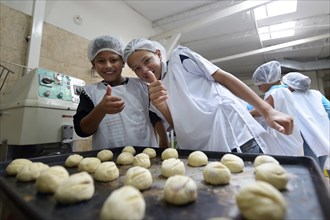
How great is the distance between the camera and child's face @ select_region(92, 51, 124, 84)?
1.22 metres

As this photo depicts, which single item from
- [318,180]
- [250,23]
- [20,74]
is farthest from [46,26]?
[250,23]

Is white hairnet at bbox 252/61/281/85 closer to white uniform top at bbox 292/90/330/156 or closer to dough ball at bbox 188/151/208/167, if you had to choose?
white uniform top at bbox 292/90/330/156

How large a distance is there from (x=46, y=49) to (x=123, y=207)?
6.62ft

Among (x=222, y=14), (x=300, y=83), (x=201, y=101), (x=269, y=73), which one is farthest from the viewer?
(x=222, y=14)

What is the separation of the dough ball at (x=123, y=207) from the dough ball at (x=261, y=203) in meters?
0.21

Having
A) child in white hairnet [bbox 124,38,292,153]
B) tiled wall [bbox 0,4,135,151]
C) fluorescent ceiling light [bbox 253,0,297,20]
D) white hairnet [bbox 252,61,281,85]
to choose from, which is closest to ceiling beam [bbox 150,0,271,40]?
fluorescent ceiling light [bbox 253,0,297,20]

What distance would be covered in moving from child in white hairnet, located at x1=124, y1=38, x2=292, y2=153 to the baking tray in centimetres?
28

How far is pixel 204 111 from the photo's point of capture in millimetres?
1004

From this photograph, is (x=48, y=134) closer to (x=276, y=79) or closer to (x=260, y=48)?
(x=276, y=79)

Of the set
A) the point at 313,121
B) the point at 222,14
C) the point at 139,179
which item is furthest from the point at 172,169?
the point at 222,14

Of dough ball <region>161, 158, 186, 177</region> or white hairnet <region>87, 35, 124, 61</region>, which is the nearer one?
dough ball <region>161, 158, 186, 177</region>

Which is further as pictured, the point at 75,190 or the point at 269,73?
the point at 269,73

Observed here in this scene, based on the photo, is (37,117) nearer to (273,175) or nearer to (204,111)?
(204,111)

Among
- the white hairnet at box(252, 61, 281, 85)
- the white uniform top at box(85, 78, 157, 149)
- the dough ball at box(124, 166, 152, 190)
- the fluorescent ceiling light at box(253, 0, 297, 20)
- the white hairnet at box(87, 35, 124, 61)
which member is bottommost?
the dough ball at box(124, 166, 152, 190)
